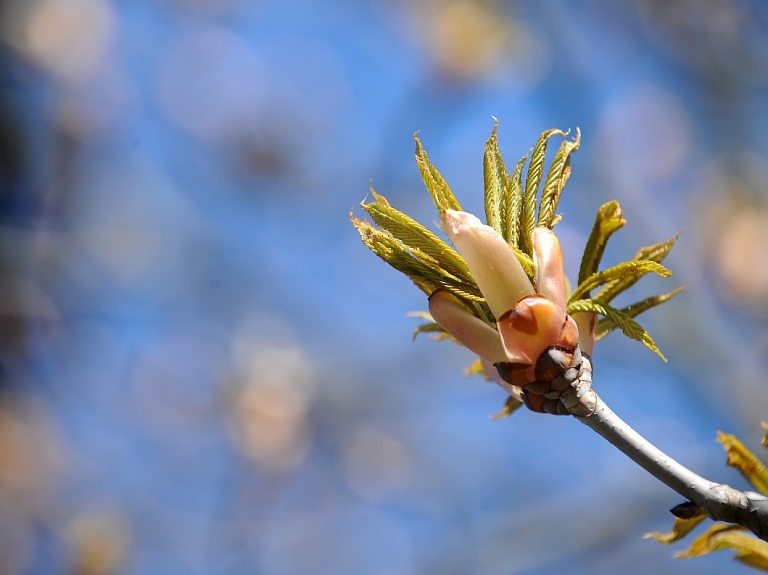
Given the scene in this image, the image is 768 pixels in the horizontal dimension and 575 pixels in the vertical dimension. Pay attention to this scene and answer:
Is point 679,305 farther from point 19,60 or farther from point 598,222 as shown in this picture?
point 19,60

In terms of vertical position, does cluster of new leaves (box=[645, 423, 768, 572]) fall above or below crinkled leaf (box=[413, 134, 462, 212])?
below

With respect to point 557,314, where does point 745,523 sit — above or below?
below

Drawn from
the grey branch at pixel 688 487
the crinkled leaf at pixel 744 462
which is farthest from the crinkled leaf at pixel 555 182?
the crinkled leaf at pixel 744 462

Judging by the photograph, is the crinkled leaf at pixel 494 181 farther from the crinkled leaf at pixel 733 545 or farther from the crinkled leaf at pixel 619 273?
the crinkled leaf at pixel 733 545

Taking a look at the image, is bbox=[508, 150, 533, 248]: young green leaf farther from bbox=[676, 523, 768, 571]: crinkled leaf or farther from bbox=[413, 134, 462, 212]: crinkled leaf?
bbox=[676, 523, 768, 571]: crinkled leaf

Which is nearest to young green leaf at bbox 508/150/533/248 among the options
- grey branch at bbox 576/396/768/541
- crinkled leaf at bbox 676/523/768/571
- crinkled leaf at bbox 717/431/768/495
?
grey branch at bbox 576/396/768/541

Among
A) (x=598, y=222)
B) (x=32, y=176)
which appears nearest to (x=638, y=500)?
(x=598, y=222)
